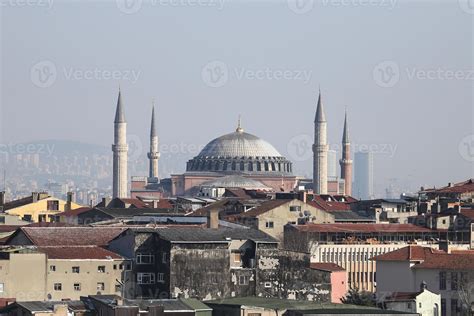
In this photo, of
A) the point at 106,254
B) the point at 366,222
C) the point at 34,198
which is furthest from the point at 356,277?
the point at 34,198

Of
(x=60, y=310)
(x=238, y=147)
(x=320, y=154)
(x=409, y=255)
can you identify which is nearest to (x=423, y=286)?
(x=409, y=255)

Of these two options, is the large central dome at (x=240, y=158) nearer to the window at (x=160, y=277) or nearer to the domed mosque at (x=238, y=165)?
the domed mosque at (x=238, y=165)

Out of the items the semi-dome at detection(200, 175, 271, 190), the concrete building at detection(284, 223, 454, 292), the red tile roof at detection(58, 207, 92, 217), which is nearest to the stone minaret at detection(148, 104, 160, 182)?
the semi-dome at detection(200, 175, 271, 190)

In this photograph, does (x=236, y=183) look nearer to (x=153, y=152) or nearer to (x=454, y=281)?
(x=153, y=152)

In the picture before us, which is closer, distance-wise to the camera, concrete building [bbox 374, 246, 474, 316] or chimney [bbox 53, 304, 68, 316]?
chimney [bbox 53, 304, 68, 316]

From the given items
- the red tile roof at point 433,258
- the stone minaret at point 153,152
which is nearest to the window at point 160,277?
the red tile roof at point 433,258

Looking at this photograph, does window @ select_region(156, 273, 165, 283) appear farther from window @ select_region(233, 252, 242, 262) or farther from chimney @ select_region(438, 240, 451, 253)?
chimney @ select_region(438, 240, 451, 253)
